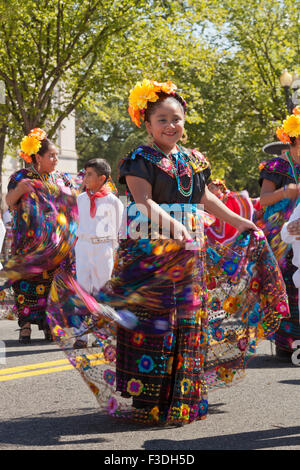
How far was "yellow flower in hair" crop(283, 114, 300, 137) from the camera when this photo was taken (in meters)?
5.22

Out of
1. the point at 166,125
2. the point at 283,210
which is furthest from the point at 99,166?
the point at 166,125

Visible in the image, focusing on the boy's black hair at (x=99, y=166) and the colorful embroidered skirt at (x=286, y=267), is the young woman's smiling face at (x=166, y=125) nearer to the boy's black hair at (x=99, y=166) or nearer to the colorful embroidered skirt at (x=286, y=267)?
the colorful embroidered skirt at (x=286, y=267)

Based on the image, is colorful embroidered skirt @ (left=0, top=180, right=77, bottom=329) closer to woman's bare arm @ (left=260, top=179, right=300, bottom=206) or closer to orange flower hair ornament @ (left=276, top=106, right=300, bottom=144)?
woman's bare arm @ (left=260, top=179, right=300, bottom=206)

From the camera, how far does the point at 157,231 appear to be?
164 inches

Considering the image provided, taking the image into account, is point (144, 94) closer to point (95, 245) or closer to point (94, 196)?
point (94, 196)

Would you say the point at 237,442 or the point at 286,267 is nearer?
the point at 237,442

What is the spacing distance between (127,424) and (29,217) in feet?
12.5

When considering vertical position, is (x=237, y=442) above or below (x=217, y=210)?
below

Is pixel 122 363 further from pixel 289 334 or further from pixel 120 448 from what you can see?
pixel 289 334

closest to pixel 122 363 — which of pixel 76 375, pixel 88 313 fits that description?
pixel 88 313

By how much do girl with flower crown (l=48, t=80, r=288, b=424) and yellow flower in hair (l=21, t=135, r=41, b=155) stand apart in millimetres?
3243

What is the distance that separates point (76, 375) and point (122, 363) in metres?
1.63

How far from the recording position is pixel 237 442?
12.4ft

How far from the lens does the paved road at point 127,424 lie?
3777 millimetres
